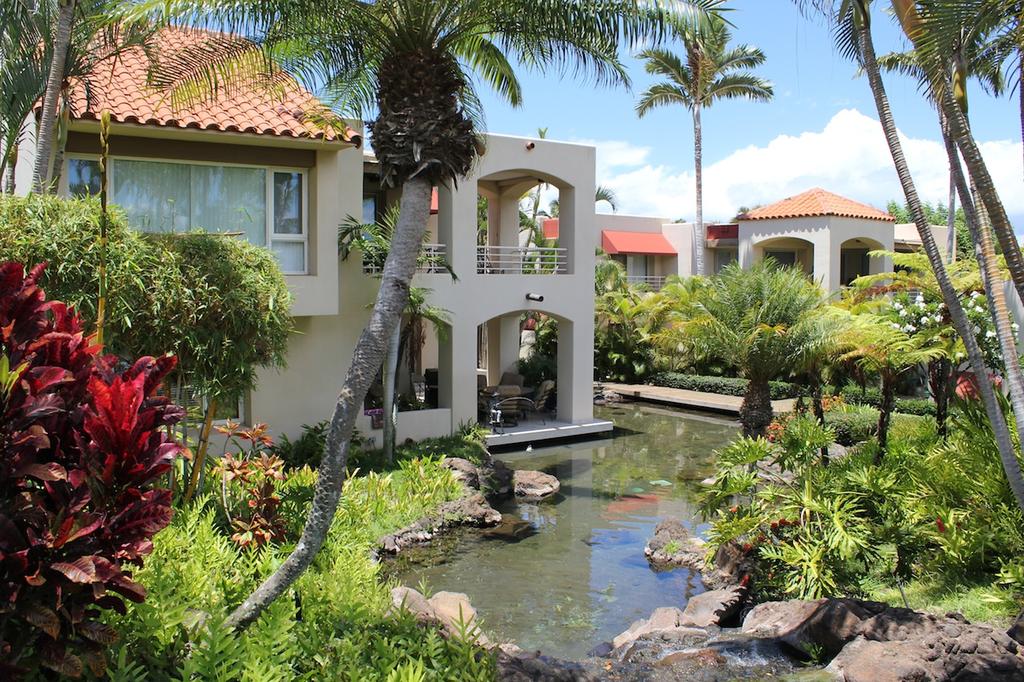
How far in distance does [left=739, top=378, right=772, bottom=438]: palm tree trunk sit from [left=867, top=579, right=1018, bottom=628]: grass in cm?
676

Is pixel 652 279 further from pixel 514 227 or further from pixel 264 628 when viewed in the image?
pixel 264 628

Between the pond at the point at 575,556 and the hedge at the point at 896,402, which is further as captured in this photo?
the hedge at the point at 896,402

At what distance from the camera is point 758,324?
1603 cm

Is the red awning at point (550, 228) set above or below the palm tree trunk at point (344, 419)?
above

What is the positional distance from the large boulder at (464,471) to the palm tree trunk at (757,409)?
17.8 feet

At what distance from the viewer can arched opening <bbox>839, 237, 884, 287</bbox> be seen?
37.3 meters

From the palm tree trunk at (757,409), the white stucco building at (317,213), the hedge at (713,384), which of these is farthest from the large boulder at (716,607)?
the hedge at (713,384)

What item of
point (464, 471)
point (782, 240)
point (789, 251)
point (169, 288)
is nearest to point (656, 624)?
point (464, 471)

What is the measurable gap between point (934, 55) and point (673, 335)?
1933cm

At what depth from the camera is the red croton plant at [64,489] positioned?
432cm

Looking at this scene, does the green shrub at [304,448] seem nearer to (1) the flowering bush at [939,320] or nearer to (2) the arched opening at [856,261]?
(1) the flowering bush at [939,320]

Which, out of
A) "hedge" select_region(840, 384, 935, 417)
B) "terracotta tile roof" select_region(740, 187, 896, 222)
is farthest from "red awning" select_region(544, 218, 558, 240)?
"hedge" select_region(840, 384, 935, 417)

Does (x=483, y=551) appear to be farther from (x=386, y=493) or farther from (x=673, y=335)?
(x=673, y=335)

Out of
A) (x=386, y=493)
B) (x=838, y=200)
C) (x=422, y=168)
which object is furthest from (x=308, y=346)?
(x=838, y=200)
